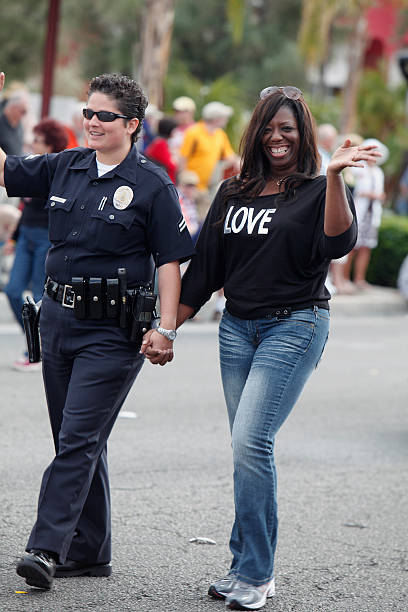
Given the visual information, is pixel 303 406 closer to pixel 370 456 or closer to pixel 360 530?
pixel 370 456

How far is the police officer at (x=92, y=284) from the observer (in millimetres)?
4012

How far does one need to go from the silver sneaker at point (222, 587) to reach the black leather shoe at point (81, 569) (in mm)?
449

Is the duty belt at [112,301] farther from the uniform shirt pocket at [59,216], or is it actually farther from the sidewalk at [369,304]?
the sidewalk at [369,304]

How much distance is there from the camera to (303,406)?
25.8 ft

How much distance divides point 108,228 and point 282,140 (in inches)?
28.5

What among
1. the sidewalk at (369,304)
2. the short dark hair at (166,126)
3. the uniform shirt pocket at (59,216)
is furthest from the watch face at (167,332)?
the sidewalk at (369,304)

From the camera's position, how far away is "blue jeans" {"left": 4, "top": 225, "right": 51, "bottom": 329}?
26.7ft

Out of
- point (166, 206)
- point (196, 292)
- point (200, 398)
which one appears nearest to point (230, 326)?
point (196, 292)

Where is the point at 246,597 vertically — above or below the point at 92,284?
below

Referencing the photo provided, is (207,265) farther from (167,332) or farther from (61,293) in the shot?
(61,293)

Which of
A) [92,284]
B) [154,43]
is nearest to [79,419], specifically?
[92,284]

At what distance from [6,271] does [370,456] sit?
647cm

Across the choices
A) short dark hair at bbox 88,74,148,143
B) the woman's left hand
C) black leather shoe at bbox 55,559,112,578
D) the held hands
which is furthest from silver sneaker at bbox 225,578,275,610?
short dark hair at bbox 88,74,148,143

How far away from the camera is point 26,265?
8.26 metres
